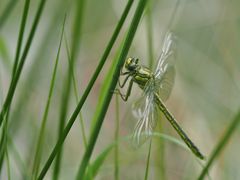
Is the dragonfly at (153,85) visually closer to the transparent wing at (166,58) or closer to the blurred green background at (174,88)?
the transparent wing at (166,58)

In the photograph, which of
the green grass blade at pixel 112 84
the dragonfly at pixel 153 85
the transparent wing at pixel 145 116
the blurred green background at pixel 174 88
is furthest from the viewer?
the blurred green background at pixel 174 88

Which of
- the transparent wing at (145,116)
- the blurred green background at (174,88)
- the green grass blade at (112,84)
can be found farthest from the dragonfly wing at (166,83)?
the green grass blade at (112,84)

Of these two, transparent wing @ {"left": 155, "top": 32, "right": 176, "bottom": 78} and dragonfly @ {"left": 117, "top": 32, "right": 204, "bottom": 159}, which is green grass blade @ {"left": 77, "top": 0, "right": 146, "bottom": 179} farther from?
transparent wing @ {"left": 155, "top": 32, "right": 176, "bottom": 78}

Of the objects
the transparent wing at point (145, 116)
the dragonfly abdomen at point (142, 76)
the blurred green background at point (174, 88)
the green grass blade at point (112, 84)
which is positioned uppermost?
the green grass blade at point (112, 84)

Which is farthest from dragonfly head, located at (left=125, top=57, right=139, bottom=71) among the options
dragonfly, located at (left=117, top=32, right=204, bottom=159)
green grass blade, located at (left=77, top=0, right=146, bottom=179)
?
green grass blade, located at (left=77, top=0, right=146, bottom=179)

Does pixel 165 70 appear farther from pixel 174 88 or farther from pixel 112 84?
pixel 174 88

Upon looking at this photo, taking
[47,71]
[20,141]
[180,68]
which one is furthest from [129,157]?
[180,68]
